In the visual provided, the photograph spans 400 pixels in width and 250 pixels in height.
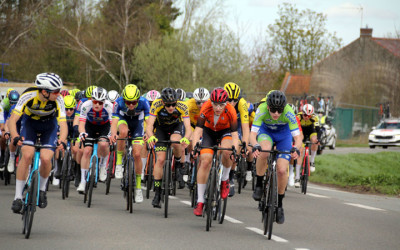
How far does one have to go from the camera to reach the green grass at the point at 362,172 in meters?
20.2

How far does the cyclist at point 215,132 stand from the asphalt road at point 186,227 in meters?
0.60

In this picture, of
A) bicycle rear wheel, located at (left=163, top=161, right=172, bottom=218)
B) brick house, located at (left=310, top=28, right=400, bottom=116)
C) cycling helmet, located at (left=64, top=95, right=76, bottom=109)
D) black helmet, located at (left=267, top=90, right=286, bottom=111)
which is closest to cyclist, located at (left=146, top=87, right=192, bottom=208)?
bicycle rear wheel, located at (left=163, top=161, right=172, bottom=218)

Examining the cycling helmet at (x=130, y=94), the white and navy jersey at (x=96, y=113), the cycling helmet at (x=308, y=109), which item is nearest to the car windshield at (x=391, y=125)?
the cycling helmet at (x=308, y=109)

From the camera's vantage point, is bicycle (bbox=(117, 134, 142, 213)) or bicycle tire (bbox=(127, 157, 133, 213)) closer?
bicycle tire (bbox=(127, 157, 133, 213))

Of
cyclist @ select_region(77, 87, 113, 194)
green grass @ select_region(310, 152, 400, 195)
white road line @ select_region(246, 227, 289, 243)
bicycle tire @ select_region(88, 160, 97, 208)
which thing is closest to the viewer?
white road line @ select_region(246, 227, 289, 243)

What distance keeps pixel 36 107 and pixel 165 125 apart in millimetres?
3370

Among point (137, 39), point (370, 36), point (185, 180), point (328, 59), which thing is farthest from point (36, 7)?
point (185, 180)

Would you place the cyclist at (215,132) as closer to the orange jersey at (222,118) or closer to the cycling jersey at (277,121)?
the orange jersey at (222,118)

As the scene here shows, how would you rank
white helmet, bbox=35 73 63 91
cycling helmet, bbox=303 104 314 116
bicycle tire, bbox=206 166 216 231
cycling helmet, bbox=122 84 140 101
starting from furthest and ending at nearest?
cycling helmet, bbox=303 104 314 116 < cycling helmet, bbox=122 84 140 101 < bicycle tire, bbox=206 166 216 231 < white helmet, bbox=35 73 63 91

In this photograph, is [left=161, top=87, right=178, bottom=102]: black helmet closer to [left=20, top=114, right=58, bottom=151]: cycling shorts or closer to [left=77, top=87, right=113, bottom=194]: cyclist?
[left=77, top=87, right=113, bottom=194]: cyclist

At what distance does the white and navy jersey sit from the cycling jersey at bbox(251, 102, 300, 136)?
157 inches

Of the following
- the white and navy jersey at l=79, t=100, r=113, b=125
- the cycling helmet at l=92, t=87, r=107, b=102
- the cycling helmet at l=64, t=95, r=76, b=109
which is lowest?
the white and navy jersey at l=79, t=100, r=113, b=125

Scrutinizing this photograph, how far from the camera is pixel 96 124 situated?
14.3 m

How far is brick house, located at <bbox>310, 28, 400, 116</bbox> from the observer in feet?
194
